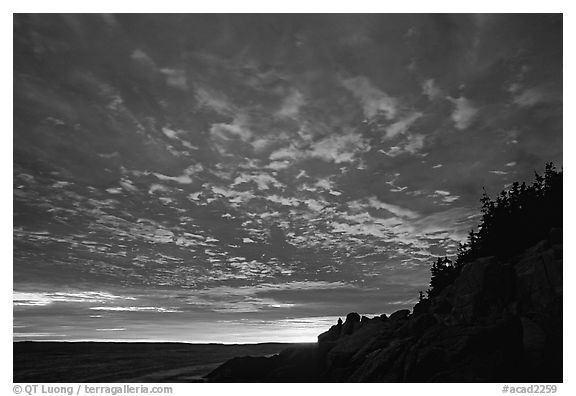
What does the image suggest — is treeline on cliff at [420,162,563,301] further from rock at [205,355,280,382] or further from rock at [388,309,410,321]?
rock at [205,355,280,382]

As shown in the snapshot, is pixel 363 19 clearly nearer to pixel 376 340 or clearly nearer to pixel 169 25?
pixel 169 25

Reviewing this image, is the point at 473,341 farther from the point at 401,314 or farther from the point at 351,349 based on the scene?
the point at 401,314

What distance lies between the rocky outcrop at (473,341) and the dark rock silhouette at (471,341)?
29mm

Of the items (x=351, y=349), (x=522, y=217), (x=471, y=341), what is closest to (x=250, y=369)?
(x=351, y=349)

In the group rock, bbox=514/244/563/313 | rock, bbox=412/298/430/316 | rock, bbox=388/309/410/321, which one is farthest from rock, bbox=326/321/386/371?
rock, bbox=514/244/563/313

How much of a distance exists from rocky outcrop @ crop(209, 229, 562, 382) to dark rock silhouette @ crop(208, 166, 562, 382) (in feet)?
0.09

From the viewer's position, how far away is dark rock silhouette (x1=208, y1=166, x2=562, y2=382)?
37.7 feet

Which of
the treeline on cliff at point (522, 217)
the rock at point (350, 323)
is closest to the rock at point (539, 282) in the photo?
the treeline on cliff at point (522, 217)

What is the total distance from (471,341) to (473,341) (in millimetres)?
61
